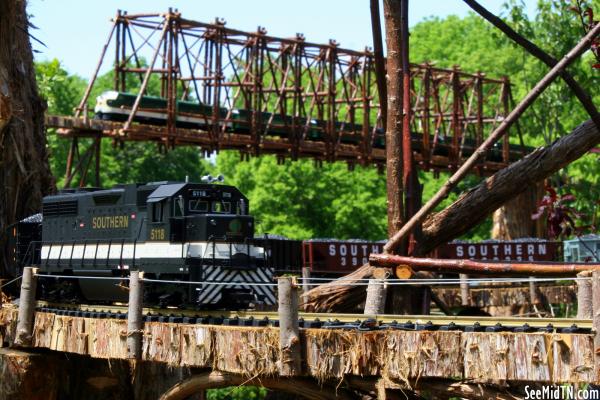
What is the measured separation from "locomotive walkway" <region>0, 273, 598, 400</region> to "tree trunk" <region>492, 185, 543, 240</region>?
33.3 meters

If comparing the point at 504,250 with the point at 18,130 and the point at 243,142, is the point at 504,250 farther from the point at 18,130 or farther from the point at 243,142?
the point at 18,130

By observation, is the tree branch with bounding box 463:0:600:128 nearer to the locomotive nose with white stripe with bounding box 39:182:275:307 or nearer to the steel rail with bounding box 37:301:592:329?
the steel rail with bounding box 37:301:592:329

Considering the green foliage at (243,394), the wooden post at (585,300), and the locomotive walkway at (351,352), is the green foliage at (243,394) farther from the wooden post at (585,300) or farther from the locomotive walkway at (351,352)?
the wooden post at (585,300)


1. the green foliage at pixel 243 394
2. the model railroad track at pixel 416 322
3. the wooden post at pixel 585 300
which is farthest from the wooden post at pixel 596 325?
the green foliage at pixel 243 394

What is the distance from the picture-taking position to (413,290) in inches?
642

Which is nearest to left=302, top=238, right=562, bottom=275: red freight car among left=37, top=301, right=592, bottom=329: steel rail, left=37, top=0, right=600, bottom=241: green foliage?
left=37, top=0, right=600, bottom=241: green foliage

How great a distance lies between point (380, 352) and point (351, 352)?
0.36 metres

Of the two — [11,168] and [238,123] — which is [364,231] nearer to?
[238,123]

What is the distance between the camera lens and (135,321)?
13703mm

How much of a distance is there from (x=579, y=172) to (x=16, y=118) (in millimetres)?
21096

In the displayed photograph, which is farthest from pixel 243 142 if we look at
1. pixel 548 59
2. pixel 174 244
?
pixel 548 59

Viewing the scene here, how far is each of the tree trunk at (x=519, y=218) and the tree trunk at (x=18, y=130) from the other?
26.0m

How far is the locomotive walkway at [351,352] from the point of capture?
31.6ft

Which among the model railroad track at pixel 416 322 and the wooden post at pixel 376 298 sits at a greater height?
Result: the wooden post at pixel 376 298
